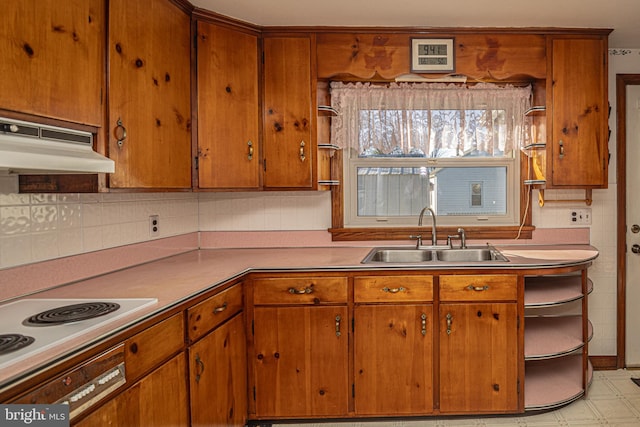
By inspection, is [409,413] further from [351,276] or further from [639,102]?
[639,102]

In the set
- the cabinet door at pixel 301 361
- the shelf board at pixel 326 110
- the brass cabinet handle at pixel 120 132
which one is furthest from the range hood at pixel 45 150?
the shelf board at pixel 326 110

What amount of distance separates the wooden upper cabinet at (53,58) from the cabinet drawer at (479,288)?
1.84 m

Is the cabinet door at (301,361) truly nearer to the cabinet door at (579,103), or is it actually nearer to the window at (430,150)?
the window at (430,150)

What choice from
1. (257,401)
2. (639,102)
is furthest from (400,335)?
(639,102)

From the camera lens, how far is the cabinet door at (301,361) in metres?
2.41

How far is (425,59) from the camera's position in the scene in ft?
8.92

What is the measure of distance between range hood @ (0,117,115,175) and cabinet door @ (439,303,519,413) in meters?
1.85

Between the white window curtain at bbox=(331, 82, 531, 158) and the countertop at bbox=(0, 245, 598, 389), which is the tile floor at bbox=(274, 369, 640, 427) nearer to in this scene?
the countertop at bbox=(0, 245, 598, 389)

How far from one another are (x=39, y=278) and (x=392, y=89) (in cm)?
227

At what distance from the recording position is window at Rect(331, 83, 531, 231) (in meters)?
2.96

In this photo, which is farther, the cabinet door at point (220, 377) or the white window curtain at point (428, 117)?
the white window curtain at point (428, 117)

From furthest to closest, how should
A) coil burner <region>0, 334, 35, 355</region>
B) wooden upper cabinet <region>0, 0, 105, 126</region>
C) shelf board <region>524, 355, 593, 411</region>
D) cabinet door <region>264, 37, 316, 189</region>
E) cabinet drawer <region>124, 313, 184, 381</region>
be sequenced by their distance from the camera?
cabinet door <region>264, 37, 316, 189</region>
shelf board <region>524, 355, 593, 411</region>
cabinet drawer <region>124, 313, 184, 381</region>
wooden upper cabinet <region>0, 0, 105, 126</region>
coil burner <region>0, 334, 35, 355</region>

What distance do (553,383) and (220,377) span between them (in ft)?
6.35

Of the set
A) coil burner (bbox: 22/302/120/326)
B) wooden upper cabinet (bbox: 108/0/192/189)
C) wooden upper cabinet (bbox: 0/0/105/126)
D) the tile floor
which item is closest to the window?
wooden upper cabinet (bbox: 108/0/192/189)
